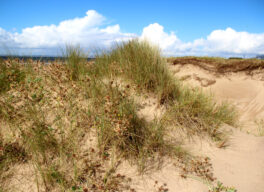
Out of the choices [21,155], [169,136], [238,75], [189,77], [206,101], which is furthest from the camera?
[189,77]

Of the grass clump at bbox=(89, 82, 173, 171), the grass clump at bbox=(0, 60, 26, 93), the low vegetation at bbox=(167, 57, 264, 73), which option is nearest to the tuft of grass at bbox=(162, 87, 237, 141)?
the grass clump at bbox=(89, 82, 173, 171)

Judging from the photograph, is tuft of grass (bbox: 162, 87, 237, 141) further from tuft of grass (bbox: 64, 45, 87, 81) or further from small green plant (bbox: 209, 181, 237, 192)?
tuft of grass (bbox: 64, 45, 87, 81)

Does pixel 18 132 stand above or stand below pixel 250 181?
above

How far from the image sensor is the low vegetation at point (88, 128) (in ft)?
7.01

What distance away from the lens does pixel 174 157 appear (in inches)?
102

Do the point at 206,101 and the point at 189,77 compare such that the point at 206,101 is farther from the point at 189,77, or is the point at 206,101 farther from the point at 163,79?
the point at 189,77

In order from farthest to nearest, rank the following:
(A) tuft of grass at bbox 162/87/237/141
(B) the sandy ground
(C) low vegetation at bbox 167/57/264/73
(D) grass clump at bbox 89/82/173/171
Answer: (C) low vegetation at bbox 167/57/264/73 < (A) tuft of grass at bbox 162/87/237/141 < (D) grass clump at bbox 89/82/173/171 < (B) the sandy ground

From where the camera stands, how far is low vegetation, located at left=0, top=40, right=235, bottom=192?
2137 millimetres

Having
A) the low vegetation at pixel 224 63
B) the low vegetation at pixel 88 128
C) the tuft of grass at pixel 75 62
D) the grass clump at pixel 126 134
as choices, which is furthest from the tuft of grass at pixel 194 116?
the low vegetation at pixel 224 63

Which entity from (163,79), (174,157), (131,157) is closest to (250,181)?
(174,157)

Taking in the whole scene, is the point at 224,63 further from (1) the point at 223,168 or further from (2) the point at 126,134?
(2) the point at 126,134

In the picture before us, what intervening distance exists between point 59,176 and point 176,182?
5.13 ft

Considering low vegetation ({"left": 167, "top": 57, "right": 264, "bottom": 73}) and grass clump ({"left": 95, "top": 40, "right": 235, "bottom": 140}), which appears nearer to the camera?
grass clump ({"left": 95, "top": 40, "right": 235, "bottom": 140})

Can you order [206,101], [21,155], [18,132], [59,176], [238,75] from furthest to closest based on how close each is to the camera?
1. [238,75]
2. [206,101]
3. [18,132]
4. [21,155]
5. [59,176]
